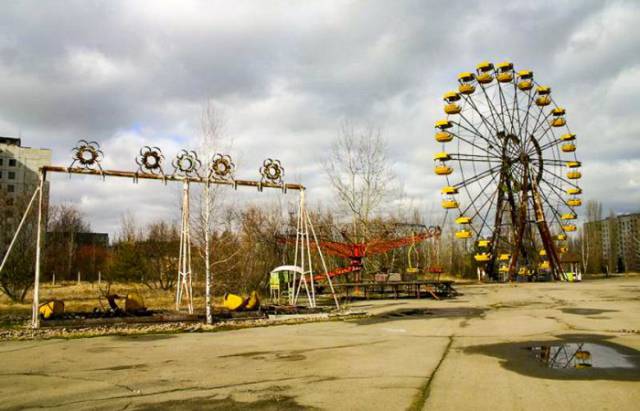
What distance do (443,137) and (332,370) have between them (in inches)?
1428

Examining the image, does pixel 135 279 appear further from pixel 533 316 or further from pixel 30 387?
pixel 30 387

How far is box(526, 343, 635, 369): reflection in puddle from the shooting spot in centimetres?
870

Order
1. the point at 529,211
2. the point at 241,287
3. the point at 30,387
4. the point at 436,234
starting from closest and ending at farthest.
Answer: the point at 30,387, the point at 241,287, the point at 436,234, the point at 529,211

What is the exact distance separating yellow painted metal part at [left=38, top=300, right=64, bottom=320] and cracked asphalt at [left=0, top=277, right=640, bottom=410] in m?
2.55

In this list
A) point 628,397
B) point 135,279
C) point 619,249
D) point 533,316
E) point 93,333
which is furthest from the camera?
point 619,249

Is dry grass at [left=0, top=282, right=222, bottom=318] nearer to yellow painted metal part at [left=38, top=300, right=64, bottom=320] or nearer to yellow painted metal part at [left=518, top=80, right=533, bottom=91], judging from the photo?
yellow painted metal part at [left=38, top=300, right=64, bottom=320]

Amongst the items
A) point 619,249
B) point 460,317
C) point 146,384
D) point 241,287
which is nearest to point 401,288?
point 241,287

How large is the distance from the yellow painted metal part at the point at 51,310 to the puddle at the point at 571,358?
37.8ft

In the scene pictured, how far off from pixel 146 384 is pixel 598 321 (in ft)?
43.2

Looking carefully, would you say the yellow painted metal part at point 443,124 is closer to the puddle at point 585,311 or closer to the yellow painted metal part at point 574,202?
the yellow painted metal part at point 574,202

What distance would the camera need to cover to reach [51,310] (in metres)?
15.0

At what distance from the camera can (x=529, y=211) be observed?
45906 mm

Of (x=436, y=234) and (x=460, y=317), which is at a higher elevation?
(x=436, y=234)

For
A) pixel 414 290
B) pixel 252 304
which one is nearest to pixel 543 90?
pixel 414 290
